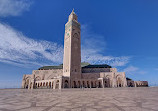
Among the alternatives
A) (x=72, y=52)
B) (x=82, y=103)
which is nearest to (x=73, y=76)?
(x=72, y=52)

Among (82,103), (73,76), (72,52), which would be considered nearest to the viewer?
(82,103)

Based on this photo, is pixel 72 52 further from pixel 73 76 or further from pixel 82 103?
pixel 82 103

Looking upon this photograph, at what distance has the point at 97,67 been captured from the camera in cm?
5928

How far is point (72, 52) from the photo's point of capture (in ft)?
147

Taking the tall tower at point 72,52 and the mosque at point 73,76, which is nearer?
the mosque at point 73,76

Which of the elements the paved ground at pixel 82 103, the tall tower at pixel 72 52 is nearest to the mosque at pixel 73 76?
the tall tower at pixel 72 52

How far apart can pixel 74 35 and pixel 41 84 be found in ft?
89.5

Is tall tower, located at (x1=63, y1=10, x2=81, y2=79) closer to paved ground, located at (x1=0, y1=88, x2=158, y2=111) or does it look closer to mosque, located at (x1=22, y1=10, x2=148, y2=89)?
mosque, located at (x1=22, y1=10, x2=148, y2=89)

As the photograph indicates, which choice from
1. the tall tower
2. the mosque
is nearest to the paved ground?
the mosque

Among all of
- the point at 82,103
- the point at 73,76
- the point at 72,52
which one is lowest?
the point at 82,103

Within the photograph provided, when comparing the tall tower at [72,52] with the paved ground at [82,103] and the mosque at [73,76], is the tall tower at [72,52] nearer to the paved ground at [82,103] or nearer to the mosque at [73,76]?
the mosque at [73,76]

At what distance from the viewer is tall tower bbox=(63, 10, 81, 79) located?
1681 inches

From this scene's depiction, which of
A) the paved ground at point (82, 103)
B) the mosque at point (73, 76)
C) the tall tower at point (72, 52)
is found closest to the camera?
the paved ground at point (82, 103)

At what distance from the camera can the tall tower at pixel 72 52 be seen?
140ft
